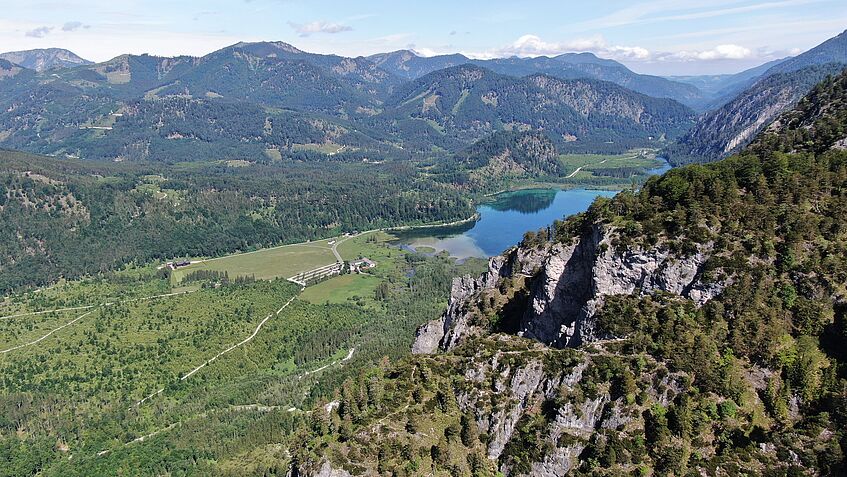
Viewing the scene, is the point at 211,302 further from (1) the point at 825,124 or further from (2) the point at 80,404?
(1) the point at 825,124

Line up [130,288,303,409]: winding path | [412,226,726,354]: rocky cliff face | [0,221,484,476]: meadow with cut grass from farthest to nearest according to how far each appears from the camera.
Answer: [130,288,303,409]: winding path, [0,221,484,476]: meadow with cut grass, [412,226,726,354]: rocky cliff face

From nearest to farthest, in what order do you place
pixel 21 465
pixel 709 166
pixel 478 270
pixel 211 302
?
1. pixel 709 166
2. pixel 21 465
3. pixel 211 302
4. pixel 478 270

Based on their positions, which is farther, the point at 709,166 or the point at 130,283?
the point at 130,283

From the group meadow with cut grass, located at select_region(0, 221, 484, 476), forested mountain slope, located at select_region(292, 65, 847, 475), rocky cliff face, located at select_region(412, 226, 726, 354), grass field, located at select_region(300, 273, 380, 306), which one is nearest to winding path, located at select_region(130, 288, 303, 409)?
meadow with cut grass, located at select_region(0, 221, 484, 476)

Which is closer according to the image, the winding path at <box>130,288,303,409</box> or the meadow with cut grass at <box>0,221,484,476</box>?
the meadow with cut grass at <box>0,221,484,476</box>

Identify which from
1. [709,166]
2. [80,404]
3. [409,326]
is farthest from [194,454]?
[709,166]

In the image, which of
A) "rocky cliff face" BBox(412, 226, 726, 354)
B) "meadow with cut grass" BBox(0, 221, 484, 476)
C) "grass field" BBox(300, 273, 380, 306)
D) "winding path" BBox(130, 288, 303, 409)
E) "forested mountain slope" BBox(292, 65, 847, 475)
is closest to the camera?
"forested mountain slope" BBox(292, 65, 847, 475)

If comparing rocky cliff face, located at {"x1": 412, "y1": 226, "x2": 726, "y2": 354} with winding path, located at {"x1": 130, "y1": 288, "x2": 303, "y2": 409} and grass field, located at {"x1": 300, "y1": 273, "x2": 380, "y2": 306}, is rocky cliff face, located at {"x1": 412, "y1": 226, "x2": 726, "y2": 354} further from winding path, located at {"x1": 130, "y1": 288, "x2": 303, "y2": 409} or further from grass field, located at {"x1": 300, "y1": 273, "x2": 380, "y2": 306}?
grass field, located at {"x1": 300, "y1": 273, "x2": 380, "y2": 306}

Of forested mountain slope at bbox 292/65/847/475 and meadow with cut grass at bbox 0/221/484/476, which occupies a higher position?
forested mountain slope at bbox 292/65/847/475
